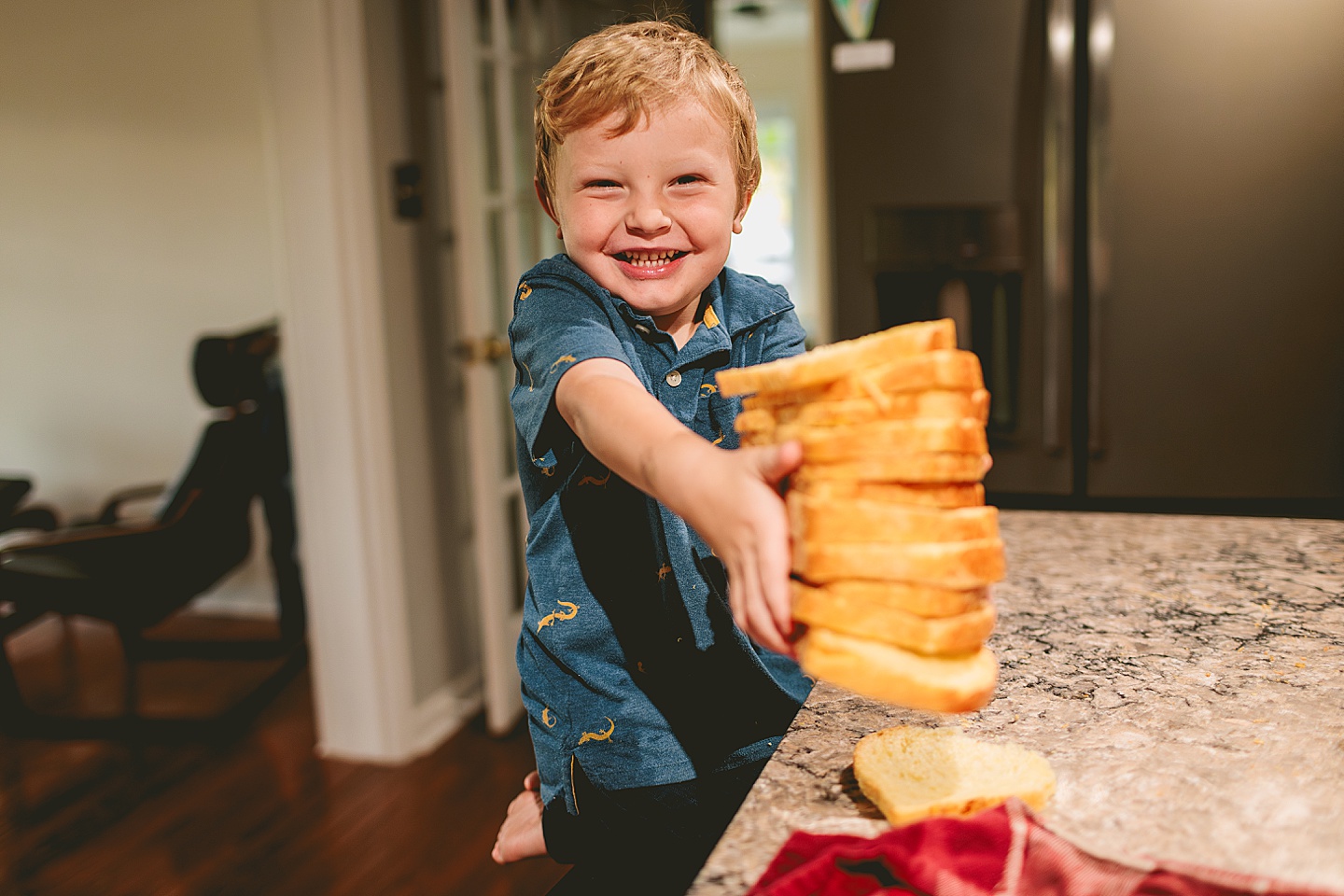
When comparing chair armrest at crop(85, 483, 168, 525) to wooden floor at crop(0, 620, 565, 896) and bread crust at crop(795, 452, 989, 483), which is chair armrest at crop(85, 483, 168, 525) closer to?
wooden floor at crop(0, 620, 565, 896)

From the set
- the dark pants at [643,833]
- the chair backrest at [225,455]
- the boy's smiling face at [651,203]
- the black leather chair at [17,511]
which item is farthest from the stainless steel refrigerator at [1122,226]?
the black leather chair at [17,511]

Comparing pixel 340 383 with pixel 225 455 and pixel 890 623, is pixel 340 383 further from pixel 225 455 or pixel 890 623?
pixel 890 623

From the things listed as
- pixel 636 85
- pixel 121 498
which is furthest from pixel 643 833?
pixel 121 498

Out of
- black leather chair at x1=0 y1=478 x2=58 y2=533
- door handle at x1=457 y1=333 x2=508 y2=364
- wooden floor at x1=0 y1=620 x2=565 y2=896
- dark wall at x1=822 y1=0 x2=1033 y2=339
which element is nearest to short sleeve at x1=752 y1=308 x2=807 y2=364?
dark wall at x1=822 y1=0 x2=1033 y2=339

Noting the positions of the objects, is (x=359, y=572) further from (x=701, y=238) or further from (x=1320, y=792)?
(x=1320, y=792)

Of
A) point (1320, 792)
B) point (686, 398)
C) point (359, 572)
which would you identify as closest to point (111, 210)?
point (359, 572)

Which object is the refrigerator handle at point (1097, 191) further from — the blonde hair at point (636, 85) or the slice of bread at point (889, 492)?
the slice of bread at point (889, 492)

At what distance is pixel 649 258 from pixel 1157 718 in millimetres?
566

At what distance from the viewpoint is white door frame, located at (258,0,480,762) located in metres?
2.42

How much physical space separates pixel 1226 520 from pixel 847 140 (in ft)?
4.18

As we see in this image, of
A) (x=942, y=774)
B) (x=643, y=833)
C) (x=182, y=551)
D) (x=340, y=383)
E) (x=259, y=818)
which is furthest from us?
(x=182, y=551)

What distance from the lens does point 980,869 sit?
1.83 feet

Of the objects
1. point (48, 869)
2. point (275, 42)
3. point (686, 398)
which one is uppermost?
point (275, 42)

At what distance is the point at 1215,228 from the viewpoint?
6.71 ft
